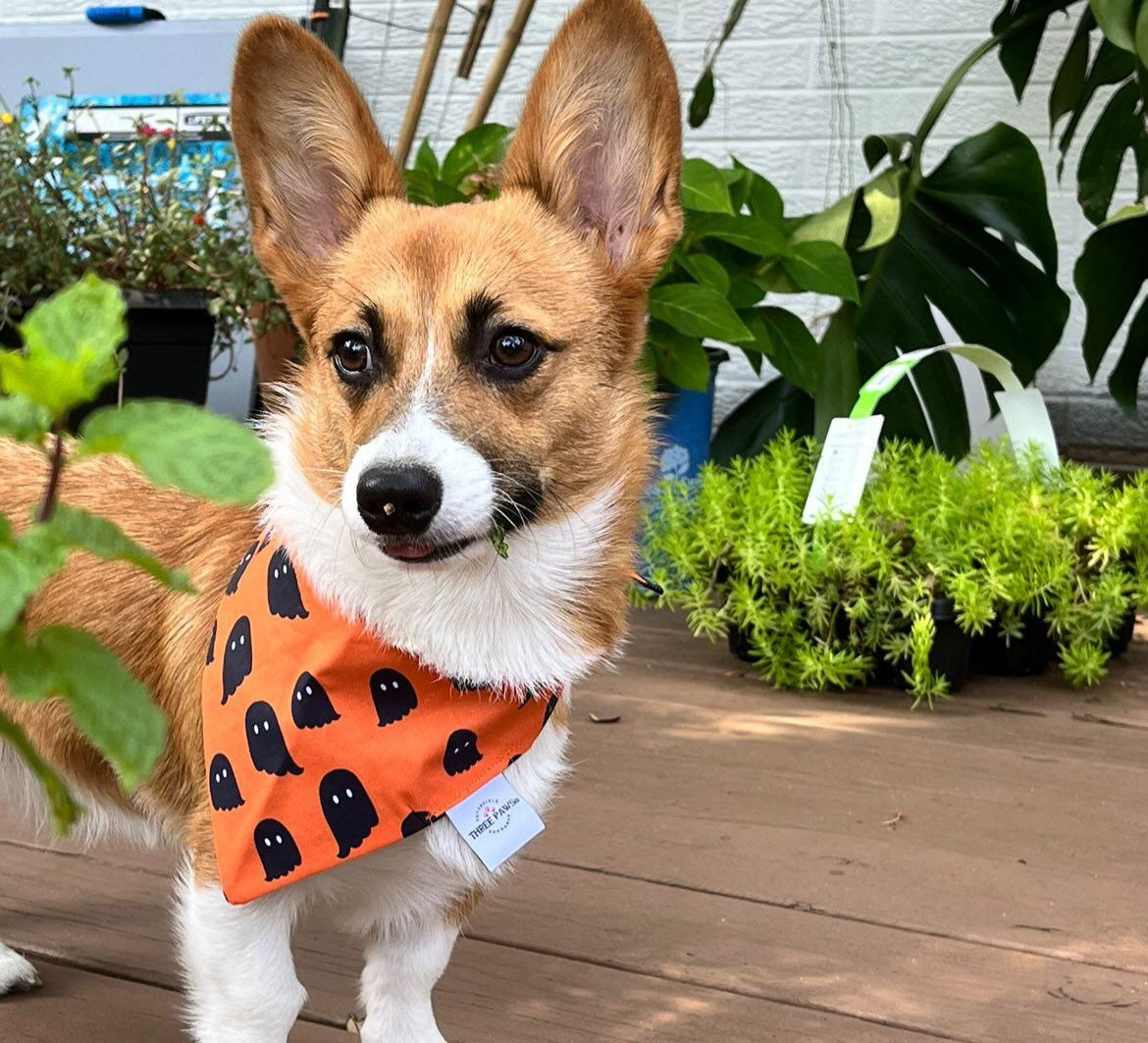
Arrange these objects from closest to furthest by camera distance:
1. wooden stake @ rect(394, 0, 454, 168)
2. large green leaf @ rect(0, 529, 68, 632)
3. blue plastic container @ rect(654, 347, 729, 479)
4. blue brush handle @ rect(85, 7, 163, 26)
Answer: large green leaf @ rect(0, 529, 68, 632) → blue plastic container @ rect(654, 347, 729, 479) → wooden stake @ rect(394, 0, 454, 168) → blue brush handle @ rect(85, 7, 163, 26)

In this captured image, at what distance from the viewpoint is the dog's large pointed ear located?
141 centimetres

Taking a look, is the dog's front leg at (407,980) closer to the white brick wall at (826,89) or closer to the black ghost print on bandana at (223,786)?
the black ghost print on bandana at (223,786)

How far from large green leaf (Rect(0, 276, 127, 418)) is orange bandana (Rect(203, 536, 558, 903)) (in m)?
1.00

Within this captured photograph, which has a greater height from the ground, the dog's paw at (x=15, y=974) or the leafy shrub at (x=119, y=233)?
the leafy shrub at (x=119, y=233)

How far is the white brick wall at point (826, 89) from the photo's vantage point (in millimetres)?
3949

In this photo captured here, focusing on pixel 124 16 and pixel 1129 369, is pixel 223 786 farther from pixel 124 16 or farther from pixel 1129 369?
pixel 124 16

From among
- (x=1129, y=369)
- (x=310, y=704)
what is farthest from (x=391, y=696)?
(x=1129, y=369)

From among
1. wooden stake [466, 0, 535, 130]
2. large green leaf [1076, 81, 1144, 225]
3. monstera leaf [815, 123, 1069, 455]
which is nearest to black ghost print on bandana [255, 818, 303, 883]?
monstera leaf [815, 123, 1069, 455]

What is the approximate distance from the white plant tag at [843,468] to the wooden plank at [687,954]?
1.08m

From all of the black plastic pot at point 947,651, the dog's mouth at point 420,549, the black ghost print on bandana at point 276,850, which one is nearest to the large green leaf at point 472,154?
the black plastic pot at point 947,651

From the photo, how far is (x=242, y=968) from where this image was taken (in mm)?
1326

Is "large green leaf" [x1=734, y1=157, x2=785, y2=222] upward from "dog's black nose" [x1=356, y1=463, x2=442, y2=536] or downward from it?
upward

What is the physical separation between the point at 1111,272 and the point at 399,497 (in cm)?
236

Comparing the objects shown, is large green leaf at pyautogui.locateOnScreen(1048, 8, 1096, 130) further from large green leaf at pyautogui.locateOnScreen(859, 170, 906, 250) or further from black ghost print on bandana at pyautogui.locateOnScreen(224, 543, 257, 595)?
black ghost print on bandana at pyautogui.locateOnScreen(224, 543, 257, 595)
